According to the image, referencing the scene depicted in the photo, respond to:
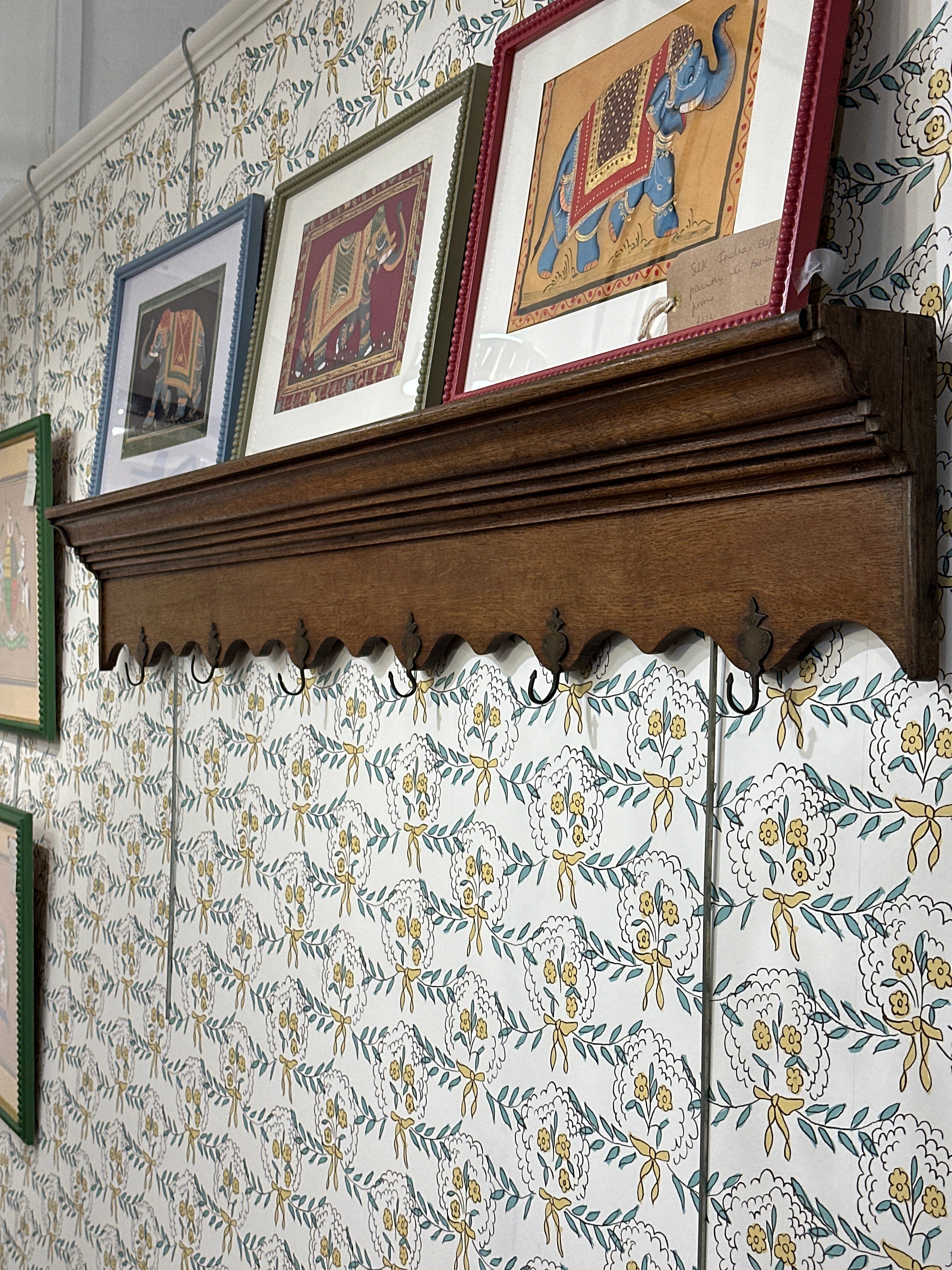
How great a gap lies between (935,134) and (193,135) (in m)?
1.27

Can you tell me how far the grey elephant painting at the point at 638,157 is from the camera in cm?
86

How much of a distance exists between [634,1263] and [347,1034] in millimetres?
463

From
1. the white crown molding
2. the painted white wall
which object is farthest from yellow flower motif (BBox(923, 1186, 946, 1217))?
the painted white wall

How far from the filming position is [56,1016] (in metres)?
2.10

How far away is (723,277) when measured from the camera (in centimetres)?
83

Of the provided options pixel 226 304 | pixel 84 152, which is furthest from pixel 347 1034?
pixel 84 152

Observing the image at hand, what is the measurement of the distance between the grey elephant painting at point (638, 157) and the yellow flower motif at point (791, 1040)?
0.54 meters

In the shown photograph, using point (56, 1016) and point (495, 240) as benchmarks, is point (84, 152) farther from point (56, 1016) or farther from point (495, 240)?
point (56, 1016)

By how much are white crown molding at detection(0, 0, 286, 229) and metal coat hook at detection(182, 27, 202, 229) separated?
0.01 metres

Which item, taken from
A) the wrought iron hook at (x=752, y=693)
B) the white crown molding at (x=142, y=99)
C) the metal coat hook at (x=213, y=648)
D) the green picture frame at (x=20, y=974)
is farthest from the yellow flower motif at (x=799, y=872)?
the green picture frame at (x=20, y=974)

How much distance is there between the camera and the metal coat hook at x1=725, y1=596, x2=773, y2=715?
795mm

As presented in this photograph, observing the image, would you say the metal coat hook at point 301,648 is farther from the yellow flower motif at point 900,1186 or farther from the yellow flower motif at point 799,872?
the yellow flower motif at point 900,1186

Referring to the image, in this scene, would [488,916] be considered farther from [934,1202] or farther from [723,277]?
[723,277]

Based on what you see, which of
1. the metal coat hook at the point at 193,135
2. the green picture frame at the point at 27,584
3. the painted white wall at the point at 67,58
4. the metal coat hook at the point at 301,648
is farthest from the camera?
the painted white wall at the point at 67,58
